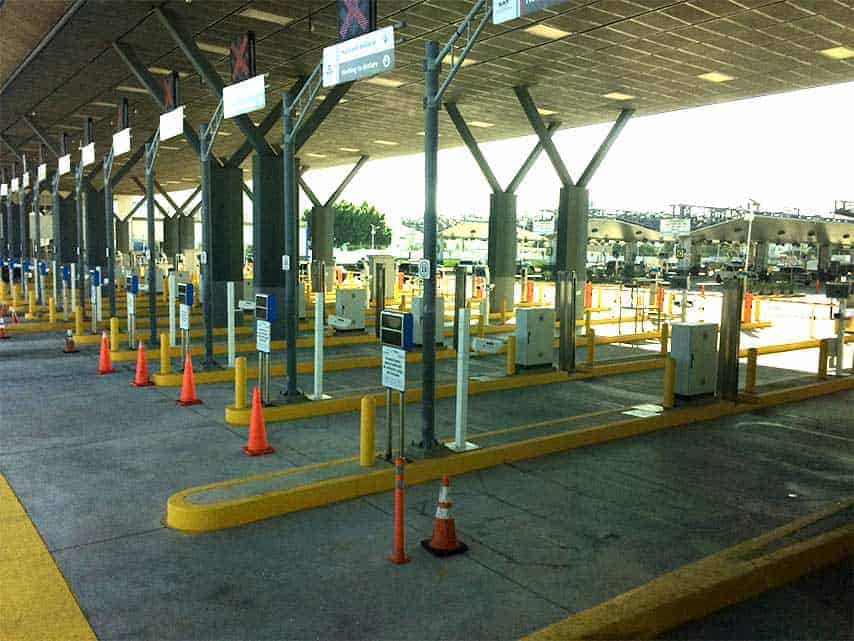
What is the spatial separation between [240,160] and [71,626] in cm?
1613

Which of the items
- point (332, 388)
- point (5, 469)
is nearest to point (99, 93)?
point (332, 388)

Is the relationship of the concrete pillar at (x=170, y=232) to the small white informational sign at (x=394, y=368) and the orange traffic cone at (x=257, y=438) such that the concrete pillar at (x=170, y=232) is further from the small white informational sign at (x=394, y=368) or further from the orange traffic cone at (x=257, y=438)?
the small white informational sign at (x=394, y=368)

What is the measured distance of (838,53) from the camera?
1583cm

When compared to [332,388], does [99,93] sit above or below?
above

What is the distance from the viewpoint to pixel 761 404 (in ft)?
37.3

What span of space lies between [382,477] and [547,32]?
418 inches

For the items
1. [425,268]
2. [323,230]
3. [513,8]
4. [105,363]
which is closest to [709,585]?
[425,268]

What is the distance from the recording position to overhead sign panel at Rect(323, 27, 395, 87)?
7.76 m

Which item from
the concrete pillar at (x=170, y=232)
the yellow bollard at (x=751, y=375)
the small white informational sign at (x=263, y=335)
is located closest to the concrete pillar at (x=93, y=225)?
the small white informational sign at (x=263, y=335)

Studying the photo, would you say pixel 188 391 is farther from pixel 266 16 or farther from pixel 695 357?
pixel 695 357

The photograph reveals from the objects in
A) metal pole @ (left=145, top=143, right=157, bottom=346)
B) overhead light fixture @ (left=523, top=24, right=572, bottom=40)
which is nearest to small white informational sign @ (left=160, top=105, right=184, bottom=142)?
metal pole @ (left=145, top=143, right=157, bottom=346)

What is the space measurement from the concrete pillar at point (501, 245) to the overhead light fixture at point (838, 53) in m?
11.4

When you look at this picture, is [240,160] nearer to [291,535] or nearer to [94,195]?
[94,195]

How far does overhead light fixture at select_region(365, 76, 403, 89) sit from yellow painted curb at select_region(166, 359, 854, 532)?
12.3m
